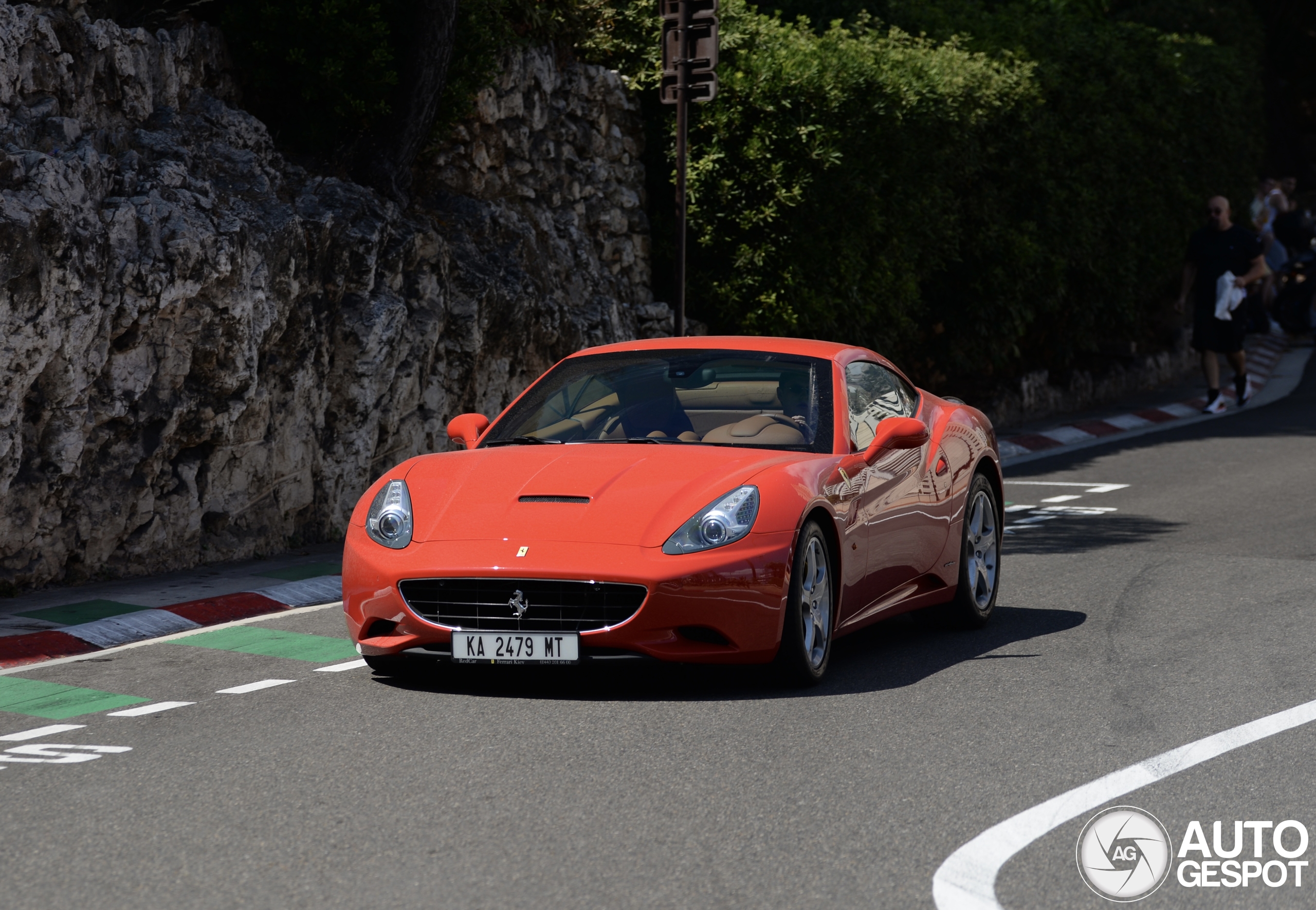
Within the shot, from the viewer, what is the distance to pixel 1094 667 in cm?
741

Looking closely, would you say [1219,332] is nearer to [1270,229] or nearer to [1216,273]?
[1216,273]

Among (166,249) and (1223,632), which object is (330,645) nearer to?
(166,249)

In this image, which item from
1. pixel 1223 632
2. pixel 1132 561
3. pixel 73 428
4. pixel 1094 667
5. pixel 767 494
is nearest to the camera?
pixel 767 494

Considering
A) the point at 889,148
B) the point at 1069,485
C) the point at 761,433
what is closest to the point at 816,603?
the point at 761,433

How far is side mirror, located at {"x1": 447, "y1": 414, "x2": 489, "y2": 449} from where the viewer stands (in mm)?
7797

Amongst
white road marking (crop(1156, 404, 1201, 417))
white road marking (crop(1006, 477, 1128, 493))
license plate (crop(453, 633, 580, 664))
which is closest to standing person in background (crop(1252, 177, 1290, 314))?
white road marking (crop(1156, 404, 1201, 417))

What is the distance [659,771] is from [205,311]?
541cm

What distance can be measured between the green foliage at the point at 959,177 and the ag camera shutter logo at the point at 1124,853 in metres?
10.4

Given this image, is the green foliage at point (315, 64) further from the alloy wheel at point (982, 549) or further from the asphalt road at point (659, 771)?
the alloy wheel at point (982, 549)

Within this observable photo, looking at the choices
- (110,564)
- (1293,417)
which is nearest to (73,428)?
(110,564)

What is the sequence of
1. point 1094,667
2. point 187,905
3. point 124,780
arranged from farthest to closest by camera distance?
1. point 1094,667
2. point 124,780
3. point 187,905

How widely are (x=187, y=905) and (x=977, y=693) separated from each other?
357 centimetres

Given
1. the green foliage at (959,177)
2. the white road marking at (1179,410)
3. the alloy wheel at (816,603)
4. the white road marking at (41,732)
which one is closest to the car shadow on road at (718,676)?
the alloy wheel at (816,603)

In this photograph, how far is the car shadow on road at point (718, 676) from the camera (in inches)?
268
